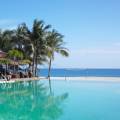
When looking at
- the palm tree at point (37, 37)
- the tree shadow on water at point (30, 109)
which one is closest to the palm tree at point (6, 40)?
the palm tree at point (37, 37)

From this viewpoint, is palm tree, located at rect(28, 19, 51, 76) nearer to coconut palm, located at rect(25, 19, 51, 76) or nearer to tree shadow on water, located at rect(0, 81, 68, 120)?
coconut palm, located at rect(25, 19, 51, 76)

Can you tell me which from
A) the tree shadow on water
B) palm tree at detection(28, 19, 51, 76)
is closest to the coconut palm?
palm tree at detection(28, 19, 51, 76)

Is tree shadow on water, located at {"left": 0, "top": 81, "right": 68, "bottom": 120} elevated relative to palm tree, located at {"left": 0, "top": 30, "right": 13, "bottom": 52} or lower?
lower

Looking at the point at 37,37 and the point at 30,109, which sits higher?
the point at 37,37

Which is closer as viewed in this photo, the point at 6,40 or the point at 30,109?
the point at 30,109

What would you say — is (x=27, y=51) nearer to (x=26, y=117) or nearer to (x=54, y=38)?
(x=54, y=38)

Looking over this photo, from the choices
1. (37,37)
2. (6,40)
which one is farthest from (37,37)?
(6,40)

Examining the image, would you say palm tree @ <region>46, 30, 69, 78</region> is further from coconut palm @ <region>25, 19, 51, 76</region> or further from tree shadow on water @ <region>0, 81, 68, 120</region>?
tree shadow on water @ <region>0, 81, 68, 120</region>

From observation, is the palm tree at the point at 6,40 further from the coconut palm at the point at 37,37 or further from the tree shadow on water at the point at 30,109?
the tree shadow on water at the point at 30,109

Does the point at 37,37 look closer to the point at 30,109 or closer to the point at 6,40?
the point at 6,40

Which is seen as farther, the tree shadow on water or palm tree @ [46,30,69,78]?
palm tree @ [46,30,69,78]

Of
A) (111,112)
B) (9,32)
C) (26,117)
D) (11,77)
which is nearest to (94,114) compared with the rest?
(111,112)

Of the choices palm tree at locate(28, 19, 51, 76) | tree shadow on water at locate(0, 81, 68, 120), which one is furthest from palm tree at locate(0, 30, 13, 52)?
tree shadow on water at locate(0, 81, 68, 120)

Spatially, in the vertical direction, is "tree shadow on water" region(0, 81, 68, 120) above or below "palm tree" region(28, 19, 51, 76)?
below
